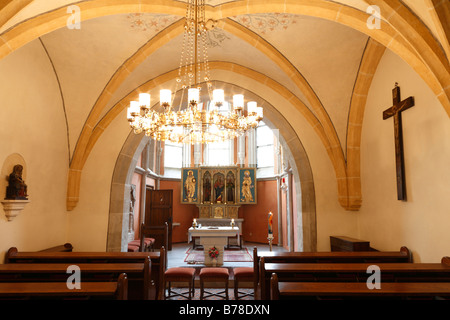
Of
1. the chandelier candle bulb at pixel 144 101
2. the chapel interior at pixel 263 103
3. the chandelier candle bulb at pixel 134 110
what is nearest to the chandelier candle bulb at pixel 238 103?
the chapel interior at pixel 263 103

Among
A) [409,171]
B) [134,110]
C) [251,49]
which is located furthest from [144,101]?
[409,171]

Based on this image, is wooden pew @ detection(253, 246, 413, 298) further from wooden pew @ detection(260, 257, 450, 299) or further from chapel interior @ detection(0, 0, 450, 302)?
wooden pew @ detection(260, 257, 450, 299)

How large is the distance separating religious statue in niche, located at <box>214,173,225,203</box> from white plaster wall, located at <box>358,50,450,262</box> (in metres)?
7.19

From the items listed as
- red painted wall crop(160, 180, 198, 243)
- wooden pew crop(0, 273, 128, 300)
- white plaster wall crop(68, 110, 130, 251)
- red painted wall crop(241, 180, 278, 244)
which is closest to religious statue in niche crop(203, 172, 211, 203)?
red painted wall crop(160, 180, 198, 243)

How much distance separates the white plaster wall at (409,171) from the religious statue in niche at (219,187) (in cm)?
719

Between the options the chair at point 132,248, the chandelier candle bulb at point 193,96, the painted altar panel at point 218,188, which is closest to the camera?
the chandelier candle bulb at point 193,96

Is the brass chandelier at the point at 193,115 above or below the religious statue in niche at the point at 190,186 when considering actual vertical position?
above

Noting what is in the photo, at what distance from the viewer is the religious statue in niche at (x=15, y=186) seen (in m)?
4.33

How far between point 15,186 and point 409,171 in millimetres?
5848

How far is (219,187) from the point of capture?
12.8 meters

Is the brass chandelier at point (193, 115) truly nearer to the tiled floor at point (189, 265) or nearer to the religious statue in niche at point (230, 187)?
the tiled floor at point (189, 265)

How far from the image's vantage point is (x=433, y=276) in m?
3.42

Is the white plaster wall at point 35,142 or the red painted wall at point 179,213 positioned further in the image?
the red painted wall at point 179,213

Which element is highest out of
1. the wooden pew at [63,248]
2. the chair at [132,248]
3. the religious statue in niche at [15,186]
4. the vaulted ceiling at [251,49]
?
the vaulted ceiling at [251,49]
